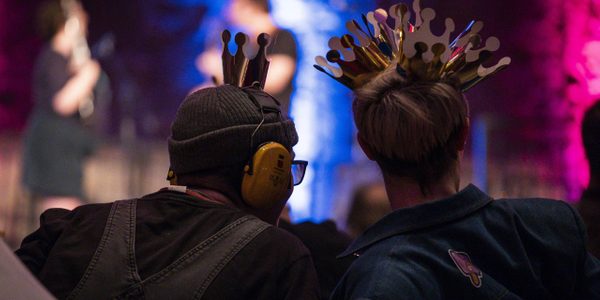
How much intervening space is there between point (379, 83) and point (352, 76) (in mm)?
151

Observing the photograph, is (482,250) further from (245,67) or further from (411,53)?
→ (245,67)

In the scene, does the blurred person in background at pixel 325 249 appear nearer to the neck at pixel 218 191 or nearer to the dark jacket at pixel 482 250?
the neck at pixel 218 191

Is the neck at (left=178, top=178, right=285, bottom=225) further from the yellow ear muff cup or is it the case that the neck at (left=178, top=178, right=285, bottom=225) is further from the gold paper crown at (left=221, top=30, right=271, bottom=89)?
the gold paper crown at (left=221, top=30, right=271, bottom=89)

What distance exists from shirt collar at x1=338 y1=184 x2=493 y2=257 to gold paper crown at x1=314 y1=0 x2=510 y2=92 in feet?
0.72

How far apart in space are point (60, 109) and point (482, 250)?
3941 mm

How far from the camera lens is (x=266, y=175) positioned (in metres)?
1.92

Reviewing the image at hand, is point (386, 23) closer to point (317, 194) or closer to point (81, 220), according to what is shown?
point (81, 220)

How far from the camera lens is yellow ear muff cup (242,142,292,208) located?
6.26 ft

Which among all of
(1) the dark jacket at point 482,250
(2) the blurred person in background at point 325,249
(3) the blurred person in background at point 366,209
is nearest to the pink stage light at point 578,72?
(3) the blurred person in background at point 366,209

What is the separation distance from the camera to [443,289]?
1.52 m

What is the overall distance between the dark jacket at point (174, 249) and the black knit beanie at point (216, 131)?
4.2 inches

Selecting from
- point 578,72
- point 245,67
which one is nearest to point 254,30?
point 578,72

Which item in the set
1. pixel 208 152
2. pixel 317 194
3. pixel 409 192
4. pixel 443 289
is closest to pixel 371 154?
pixel 409 192

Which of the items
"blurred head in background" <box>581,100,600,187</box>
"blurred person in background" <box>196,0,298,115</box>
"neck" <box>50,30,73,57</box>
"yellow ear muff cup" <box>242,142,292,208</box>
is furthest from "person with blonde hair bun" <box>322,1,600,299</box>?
"neck" <box>50,30,73,57</box>
